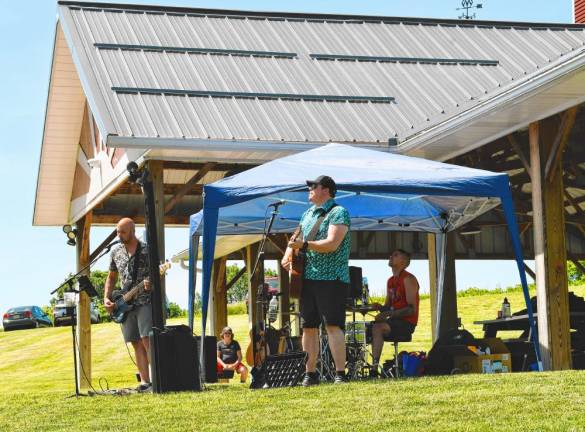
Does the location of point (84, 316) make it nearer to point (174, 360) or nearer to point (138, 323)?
point (138, 323)

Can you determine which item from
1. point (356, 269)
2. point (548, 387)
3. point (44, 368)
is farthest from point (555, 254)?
point (44, 368)

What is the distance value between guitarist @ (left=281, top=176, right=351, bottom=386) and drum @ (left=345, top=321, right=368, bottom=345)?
271 cm

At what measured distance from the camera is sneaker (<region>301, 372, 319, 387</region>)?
987cm

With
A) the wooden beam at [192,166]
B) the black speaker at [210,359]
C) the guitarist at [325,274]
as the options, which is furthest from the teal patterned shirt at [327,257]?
the wooden beam at [192,166]

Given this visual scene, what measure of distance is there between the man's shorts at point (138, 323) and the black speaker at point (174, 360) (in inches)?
15.5

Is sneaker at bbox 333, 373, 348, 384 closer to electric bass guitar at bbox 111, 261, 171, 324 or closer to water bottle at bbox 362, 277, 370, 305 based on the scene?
electric bass guitar at bbox 111, 261, 171, 324

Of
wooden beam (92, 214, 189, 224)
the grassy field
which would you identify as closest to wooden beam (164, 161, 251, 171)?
wooden beam (92, 214, 189, 224)

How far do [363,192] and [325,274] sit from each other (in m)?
2.13

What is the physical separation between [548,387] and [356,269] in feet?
14.3

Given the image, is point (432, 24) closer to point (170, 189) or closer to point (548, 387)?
point (170, 189)

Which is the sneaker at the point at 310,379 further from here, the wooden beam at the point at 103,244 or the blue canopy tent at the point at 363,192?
the wooden beam at the point at 103,244

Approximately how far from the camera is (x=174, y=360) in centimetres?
1062

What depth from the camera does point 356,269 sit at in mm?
12641

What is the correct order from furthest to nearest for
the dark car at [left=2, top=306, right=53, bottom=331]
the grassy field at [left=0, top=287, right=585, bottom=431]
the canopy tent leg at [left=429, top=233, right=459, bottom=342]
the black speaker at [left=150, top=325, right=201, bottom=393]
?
the dark car at [left=2, top=306, right=53, bottom=331], the canopy tent leg at [left=429, top=233, right=459, bottom=342], the black speaker at [left=150, top=325, right=201, bottom=393], the grassy field at [left=0, top=287, right=585, bottom=431]
